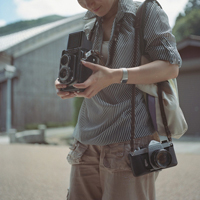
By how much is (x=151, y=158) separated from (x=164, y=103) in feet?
0.90

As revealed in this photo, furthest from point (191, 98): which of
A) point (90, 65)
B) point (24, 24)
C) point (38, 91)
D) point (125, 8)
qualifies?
point (24, 24)

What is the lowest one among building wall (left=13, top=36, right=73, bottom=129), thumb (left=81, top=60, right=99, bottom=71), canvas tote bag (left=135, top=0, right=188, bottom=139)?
building wall (left=13, top=36, right=73, bottom=129)

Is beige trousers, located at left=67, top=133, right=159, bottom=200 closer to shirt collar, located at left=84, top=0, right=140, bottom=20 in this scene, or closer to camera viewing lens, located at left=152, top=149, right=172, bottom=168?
camera viewing lens, located at left=152, top=149, right=172, bottom=168

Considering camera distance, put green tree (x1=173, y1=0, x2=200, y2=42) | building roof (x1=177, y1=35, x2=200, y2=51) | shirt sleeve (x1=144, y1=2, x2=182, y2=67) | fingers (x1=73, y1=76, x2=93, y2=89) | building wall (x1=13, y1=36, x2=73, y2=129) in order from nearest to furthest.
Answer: fingers (x1=73, y1=76, x2=93, y2=89), shirt sleeve (x1=144, y1=2, x2=182, y2=67), building roof (x1=177, y1=35, x2=200, y2=51), building wall (x1=13, y1=36, x2=73, y2=129), green tree (x1=173, y1=0, x2=200, y2=42)

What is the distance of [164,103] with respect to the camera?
1339 millimetres

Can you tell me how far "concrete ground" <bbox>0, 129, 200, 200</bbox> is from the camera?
404 cm

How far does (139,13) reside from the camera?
139cm

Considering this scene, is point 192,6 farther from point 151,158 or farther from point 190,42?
point 151,158

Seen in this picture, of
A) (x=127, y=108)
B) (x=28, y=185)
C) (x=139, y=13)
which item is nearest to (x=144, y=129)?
(x=127, y=108)

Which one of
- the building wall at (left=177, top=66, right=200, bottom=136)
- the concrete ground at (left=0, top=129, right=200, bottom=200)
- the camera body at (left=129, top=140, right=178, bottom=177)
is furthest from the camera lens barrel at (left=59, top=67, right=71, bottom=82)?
the building wall at (left=177, top=66, right=200, bottom=136)

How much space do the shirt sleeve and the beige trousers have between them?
1.34 ft

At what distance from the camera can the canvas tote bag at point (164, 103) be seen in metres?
1.34

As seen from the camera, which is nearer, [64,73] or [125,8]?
[64,73]

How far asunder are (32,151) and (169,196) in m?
5.29
